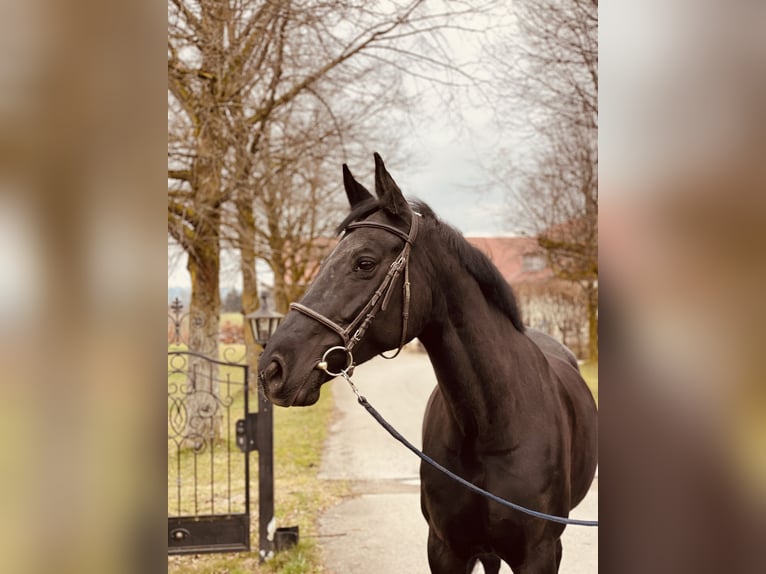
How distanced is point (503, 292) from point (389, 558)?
3.57 meters

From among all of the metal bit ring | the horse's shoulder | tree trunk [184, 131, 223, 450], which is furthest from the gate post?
the metal bit ring

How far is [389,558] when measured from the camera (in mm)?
5188

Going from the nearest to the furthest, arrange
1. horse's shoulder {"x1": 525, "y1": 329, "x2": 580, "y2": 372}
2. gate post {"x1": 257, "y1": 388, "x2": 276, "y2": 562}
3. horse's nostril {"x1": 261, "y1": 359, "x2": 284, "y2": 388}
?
horse's nostril {"x1": 261, "y1": 359, "x2": 284, "y2": 388}
horse's shoulder {"x1": 525, "y1": 329, "x2": 580, "y2": 372}
gate post {"x1": 257, "y1": 388, "x2": 276, "y2": 562}

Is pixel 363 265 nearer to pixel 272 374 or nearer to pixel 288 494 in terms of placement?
pixel 272 374

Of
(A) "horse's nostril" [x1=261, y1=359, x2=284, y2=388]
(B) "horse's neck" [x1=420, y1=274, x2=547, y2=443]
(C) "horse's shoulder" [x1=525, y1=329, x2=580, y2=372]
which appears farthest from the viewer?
(C) "horse's shoulder" [x1=525, y1=329, x2=580, y2=372]

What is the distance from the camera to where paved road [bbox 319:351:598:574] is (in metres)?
5.08

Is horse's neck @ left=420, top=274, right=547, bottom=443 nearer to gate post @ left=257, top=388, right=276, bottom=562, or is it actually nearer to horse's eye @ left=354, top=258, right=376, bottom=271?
horse's eye @ left=354, top=258, right=376, bottom=271

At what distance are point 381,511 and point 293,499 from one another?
106 centimetres

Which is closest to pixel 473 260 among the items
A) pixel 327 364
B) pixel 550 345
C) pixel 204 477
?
pixel 327 364

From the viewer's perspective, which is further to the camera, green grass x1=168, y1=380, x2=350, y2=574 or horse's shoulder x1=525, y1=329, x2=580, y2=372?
green grass x1=168, y1=380, x2=350, y2=574

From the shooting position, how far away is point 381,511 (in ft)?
21.2

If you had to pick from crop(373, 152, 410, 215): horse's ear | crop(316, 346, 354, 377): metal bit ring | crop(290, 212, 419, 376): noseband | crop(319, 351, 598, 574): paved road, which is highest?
crop(373, 152, 410, 215): horse's ear
